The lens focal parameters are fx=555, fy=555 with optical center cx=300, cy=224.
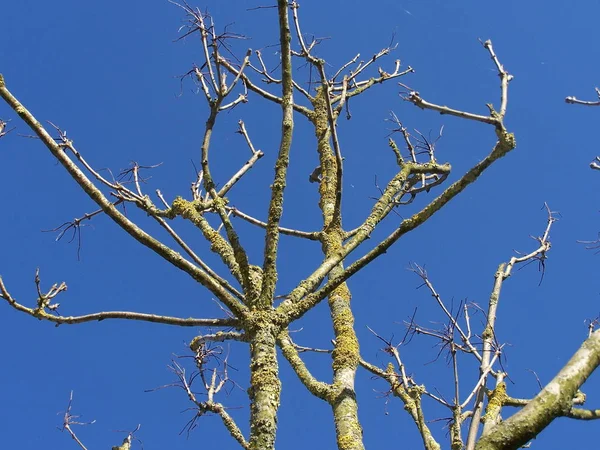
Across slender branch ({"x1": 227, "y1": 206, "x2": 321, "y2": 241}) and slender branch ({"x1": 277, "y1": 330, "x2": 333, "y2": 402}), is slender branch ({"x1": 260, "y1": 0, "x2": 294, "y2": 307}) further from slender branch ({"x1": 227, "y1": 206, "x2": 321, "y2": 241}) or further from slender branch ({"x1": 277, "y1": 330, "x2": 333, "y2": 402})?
slender branch ({"x1": 227, "y1": 206, "x2": 321, "y2": 241})

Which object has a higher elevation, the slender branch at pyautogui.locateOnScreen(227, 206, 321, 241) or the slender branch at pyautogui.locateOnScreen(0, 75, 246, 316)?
the slender branch at pyautogui.locateOnScreen(227, 206, 321, 241)

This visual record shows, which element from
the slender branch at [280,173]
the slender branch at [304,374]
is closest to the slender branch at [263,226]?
the slender branch at [304,374]

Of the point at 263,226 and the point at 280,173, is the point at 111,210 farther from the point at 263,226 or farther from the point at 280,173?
the point at 263,226

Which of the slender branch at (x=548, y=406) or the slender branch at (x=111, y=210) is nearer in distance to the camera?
the slender branch at (x=548, y=406)

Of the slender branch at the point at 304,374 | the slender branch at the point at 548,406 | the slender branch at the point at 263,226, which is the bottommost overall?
the slender branch at the point at 548,406

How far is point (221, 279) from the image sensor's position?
12.7 feet

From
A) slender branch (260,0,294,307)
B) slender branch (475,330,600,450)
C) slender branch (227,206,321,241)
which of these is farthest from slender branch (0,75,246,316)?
slender branch (227,206,321,241)

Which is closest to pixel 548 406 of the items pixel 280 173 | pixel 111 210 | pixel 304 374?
pixel 280 173

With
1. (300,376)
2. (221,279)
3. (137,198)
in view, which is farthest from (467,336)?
(137,198)

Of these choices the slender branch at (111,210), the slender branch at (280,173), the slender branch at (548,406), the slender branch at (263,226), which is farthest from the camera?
the slender branch at (263,226)

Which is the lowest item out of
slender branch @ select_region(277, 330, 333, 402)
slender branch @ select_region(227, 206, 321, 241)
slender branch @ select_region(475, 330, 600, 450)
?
slender branch @ select_region(475, 330, 600, 450)

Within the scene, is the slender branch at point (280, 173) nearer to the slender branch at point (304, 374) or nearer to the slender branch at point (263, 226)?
the slender branch at point (304, 374)

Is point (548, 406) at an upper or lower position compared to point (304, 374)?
lower

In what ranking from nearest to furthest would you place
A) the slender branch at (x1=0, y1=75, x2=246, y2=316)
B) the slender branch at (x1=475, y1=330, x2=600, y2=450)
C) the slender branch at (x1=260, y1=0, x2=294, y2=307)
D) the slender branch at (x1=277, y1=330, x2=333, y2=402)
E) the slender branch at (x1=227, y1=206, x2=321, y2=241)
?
1. the slender branch at (x1=475, y1=330, x2=600, y2=450)
2. the slender branch at (x1=0, y1=75, x2=246, y2=316)
3. the slender branch at (x1=260, y1=0, x2=294, y2=307)
4. the slender branch at (x1=277, y1=330, x2=333, y2=402)
5. the slender branch at (x1=227, y1=206, x2=321, y2=241)
